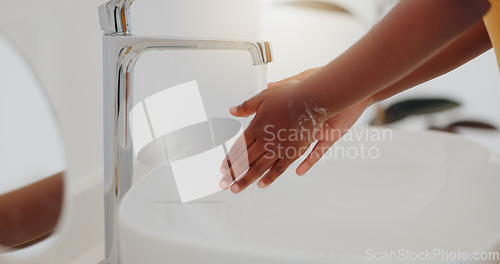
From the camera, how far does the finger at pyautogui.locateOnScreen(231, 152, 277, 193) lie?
1.16ft

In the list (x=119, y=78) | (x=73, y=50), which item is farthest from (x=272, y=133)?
(x=73, y=50)

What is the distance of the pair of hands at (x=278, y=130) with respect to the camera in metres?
0.33

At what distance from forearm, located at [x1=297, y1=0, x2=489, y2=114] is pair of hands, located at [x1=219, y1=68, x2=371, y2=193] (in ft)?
0.06

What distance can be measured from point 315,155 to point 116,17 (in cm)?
20

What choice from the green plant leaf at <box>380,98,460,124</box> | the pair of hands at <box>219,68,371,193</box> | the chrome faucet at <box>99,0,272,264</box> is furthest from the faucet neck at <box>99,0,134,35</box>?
the green plant leaf at <box>380,98,460,124</box>

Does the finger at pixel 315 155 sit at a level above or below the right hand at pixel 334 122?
below

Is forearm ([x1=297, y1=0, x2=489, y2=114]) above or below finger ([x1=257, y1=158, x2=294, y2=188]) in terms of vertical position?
above

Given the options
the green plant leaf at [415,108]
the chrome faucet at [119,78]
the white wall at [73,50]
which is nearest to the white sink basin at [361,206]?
the chrome faucet at [119,78]

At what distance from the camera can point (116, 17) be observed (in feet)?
1.04

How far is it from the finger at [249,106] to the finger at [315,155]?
0.21ft

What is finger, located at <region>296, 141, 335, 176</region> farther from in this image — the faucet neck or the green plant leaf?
the green plant leaf

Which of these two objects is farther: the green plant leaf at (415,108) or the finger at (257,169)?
the green plant leaf at (415,108)

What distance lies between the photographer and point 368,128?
1.77 feet

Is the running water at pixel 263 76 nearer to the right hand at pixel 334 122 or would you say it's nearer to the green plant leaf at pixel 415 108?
the right hand at pixel 334 122
